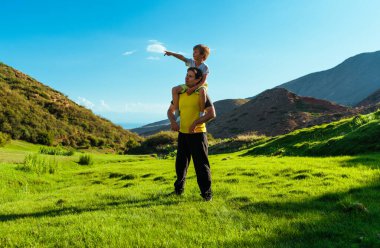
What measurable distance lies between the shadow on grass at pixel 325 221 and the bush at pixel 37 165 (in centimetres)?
1373

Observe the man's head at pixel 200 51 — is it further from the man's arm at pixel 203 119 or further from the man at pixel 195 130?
the man's arm at pixel 203 119

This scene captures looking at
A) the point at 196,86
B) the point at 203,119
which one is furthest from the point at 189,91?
the point at 203,119

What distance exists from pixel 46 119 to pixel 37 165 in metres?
45.0

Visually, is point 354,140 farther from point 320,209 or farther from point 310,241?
point 310,241

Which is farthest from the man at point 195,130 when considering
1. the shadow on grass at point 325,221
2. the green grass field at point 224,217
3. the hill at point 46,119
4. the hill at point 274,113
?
the hill at point 46,119

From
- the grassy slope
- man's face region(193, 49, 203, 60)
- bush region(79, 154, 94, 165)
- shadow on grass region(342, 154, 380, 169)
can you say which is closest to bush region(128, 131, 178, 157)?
bush region(79, 154, 94, 165)

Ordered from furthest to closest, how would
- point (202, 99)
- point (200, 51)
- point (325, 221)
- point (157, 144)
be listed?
point (157, 144) < point (200, 51) < point (202, 99) < point (325, 221)

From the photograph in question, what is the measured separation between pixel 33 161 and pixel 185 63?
12714mm

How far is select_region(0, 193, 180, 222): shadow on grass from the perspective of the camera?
7.04 meters

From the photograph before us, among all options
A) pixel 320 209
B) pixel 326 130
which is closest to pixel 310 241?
pixel 320 209

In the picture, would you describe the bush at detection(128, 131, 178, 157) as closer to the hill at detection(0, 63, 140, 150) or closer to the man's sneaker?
the hill at detection(0, 63, 140, 150)

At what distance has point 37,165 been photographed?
17.5 meters

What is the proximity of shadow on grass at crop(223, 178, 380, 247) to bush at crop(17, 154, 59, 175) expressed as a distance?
540 inches

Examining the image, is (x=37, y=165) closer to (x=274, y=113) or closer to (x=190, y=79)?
(x=190, y=79)
